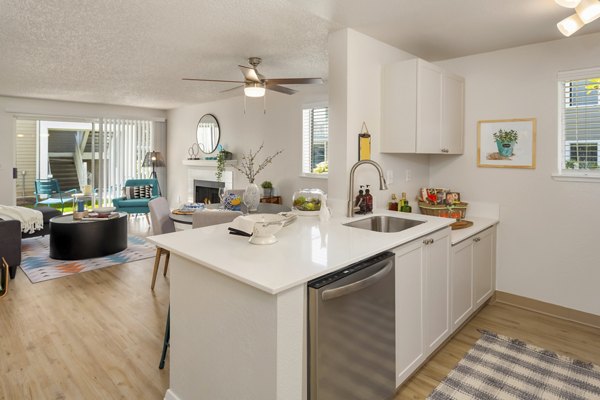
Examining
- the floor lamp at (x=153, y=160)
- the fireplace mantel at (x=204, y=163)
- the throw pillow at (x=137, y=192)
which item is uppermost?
the floor lamp at (x=153, y=160)

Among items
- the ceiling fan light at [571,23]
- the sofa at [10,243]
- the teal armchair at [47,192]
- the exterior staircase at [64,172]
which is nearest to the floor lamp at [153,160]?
the teal armchair at [47,192]

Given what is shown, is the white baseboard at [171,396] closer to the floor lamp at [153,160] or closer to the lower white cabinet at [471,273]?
the lower white cabinet at [471,273]

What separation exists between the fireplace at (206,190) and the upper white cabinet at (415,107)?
4.20m

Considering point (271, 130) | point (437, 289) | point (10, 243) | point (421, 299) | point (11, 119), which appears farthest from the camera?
point (11, 119)

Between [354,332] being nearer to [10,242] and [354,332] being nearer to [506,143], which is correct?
[506,143]

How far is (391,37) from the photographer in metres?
2.88

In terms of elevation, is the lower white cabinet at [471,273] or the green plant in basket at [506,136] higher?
the green plant in basket at [506,136]

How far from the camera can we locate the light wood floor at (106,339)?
6.95 ft

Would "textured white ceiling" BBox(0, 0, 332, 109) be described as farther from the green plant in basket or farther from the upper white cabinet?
the green plant in basket

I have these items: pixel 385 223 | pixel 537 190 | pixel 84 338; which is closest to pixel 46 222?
pixel 84 338

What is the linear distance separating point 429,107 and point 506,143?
871mm

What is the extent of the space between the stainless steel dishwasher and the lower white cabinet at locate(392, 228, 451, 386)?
5.0 inches

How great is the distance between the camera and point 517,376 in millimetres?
2229

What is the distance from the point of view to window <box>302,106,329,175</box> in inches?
196
